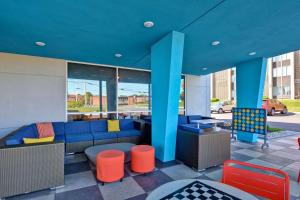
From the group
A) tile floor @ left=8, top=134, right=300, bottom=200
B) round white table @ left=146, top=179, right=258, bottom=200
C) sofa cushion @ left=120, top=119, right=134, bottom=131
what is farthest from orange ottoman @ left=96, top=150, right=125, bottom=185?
sofa cushion @ left=120, top=119, right=134, bottom=131

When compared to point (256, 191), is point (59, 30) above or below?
above

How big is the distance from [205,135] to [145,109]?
13.2 ft

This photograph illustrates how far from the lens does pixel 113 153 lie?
295 cm

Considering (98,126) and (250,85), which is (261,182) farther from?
(250,85)

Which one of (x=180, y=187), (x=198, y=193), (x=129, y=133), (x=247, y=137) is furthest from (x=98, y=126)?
(x=247, y=137)

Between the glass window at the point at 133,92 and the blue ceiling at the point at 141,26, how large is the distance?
186cm

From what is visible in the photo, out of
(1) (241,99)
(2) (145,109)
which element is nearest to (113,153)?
(2) (145,109)

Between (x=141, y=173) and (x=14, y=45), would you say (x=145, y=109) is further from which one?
(x=14, y=45)

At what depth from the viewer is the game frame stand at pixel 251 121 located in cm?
486

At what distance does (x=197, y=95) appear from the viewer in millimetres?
8297

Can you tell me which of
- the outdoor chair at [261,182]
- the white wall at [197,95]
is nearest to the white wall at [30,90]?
the outdoor chair at [261,182]

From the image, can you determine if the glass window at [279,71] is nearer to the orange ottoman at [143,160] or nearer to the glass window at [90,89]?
the glass window at [90,89]

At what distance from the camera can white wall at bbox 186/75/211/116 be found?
8.05 meters

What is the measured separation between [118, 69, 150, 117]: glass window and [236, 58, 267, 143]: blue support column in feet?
12.2
